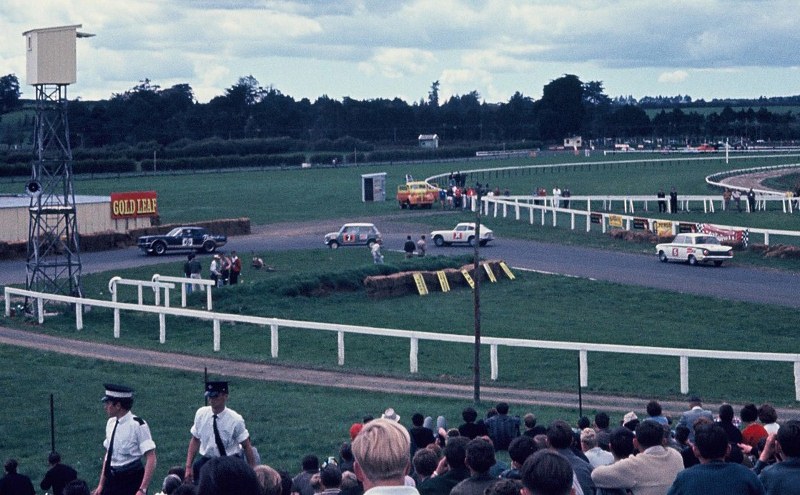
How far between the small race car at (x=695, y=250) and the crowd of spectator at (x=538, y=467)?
30.3 m

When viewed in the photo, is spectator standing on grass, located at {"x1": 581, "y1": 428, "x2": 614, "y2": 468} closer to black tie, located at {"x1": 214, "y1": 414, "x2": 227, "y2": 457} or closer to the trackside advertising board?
black tie, located at {"x1": 214, "y1": 414, "x2": 227, "y2": 457}

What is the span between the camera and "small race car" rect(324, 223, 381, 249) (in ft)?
155

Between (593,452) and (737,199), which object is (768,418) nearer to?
(593,452)

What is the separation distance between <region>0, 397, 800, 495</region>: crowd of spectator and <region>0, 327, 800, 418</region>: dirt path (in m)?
9.00

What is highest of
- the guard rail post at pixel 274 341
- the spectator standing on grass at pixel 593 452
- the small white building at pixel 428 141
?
the small white building at pixel 428 141

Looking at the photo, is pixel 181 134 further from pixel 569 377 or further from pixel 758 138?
pixel 569 377

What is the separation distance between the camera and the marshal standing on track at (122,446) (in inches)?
359

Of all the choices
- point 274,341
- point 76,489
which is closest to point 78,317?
point 274,341

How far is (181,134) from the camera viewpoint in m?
158

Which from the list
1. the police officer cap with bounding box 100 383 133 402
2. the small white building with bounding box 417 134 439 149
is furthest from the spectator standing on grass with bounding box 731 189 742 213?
the small white building with bounding box 417 134 439 149

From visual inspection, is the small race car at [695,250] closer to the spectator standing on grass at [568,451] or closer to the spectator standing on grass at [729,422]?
the spectator standing on grass at [729,422]

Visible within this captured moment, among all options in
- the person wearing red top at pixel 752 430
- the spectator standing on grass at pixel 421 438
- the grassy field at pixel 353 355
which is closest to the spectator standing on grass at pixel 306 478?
the spectator standing on grass at pixel 421 438

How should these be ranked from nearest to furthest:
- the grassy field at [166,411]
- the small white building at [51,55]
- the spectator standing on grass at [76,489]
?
the spectator standing on grass at [76,489] < the grassy field at [166,411] < the small white building at [51,55]

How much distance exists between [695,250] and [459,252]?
9307mm
